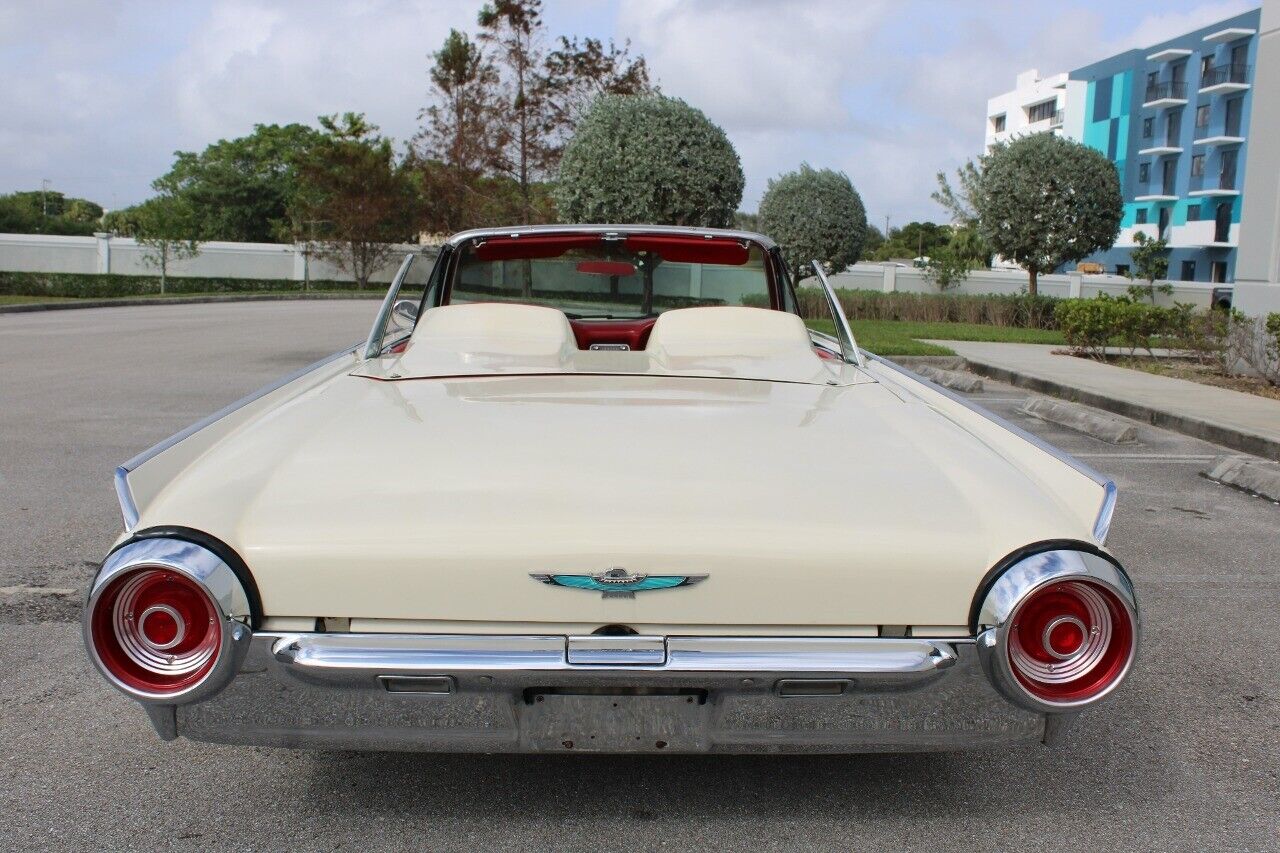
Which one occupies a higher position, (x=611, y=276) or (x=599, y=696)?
(x=611, y=276)

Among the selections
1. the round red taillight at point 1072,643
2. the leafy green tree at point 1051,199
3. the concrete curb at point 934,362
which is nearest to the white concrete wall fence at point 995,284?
the leafy green tree at point 1051,199

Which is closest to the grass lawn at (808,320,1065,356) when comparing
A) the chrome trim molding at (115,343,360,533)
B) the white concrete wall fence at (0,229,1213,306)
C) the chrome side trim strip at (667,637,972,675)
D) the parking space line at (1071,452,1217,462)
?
the parking space line at (1071,452,1217,462)

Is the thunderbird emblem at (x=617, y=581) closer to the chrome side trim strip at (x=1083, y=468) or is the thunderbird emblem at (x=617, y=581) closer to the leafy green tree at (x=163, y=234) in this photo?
the chrome side trim strip at (x=1083, y=468)

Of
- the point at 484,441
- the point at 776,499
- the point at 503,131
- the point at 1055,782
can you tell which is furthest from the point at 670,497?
the point at 503,131

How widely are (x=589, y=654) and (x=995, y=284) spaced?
34.7 metres

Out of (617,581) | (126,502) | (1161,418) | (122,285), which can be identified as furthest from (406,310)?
(122,285)

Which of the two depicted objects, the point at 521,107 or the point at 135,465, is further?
the point at 521,107

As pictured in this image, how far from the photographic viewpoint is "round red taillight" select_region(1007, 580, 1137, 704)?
226 centimetres

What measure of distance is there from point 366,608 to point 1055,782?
179 centimetres

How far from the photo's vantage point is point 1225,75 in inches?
2173

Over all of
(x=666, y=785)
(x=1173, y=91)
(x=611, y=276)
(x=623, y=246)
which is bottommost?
(x=666, y=785)

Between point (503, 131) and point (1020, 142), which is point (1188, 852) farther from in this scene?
point (503, 131)

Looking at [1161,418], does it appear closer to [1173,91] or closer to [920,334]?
[920,334]

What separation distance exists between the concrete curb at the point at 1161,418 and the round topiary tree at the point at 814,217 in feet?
46.0
